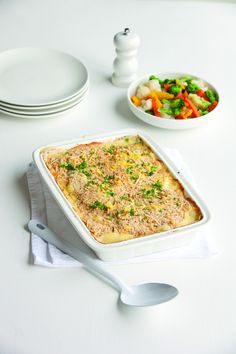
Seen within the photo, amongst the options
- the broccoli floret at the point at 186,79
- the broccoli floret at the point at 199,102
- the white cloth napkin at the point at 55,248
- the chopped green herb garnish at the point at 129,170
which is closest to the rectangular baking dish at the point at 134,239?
the white cloth napkin at the point at 55,248

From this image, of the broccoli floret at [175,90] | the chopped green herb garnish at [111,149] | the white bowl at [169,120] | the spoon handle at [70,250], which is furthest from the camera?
the broccoli floret at [175,90]

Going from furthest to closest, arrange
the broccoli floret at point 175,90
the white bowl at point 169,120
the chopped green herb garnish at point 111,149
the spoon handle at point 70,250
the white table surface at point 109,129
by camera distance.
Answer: the broccoli floret at point 175,90 → the white bowl at point 169,120 → the chopped green herb garnish at point 111,149 → the spoon handle at point 70,250 → the white table surface at point 109,129

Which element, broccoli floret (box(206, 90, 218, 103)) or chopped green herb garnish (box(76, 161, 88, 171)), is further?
broccoli floret (box(206, 90, 218, 103))

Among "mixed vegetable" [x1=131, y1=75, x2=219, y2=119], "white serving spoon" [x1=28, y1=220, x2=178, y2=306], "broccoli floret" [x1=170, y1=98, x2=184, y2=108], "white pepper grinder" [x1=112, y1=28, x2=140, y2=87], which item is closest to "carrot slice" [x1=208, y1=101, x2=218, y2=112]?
"mixed vegetable" [x1=131, y1=75, x2=219, y2=119]

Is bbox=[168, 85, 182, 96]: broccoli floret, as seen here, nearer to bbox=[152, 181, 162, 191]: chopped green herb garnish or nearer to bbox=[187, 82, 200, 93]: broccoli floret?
bbox=[187, 82, 200, 93]: broccoli floret

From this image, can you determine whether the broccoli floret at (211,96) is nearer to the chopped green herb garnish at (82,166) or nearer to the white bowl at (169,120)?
the white bowl at (169,120)

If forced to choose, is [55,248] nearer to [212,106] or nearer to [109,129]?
[109,129]

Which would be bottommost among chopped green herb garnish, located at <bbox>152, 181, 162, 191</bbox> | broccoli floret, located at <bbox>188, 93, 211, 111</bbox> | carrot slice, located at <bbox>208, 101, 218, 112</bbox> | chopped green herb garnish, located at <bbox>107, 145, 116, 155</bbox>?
carrot slice, located at <bbox>208, 101, 218, 112</bbox>
